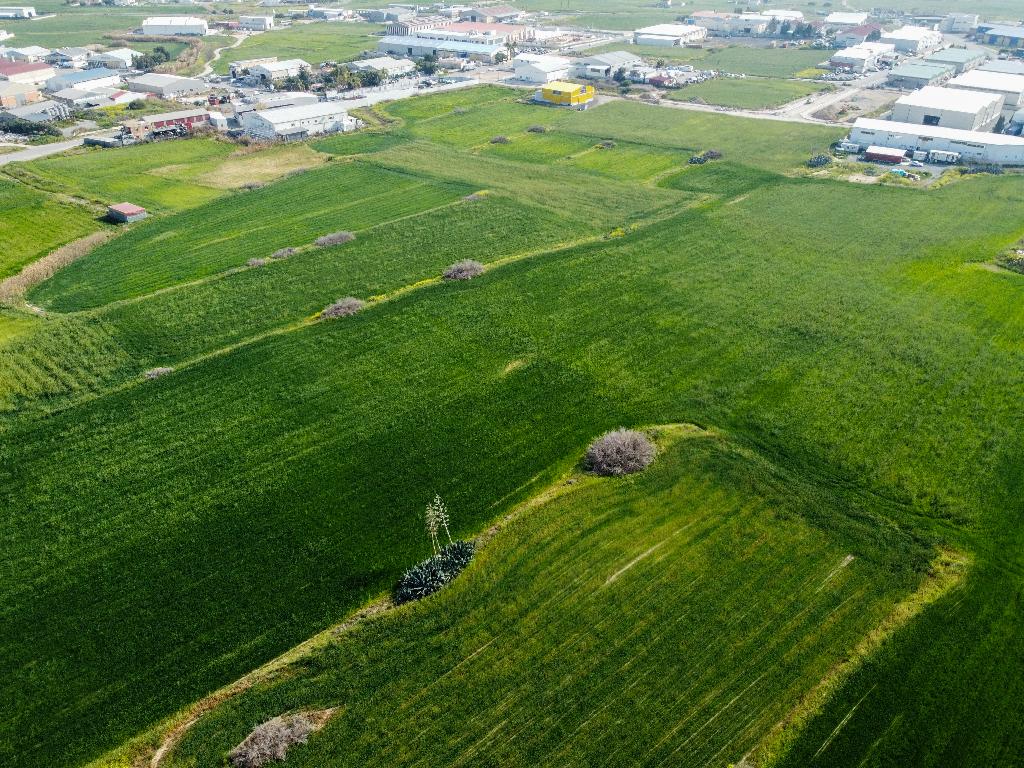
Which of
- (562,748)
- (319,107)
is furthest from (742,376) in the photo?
(319,107)

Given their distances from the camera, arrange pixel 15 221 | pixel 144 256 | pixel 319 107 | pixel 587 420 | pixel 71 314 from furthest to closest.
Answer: pixel 319 107 → pixel 15 221 → pixel 144 256 → pixel 71 314 → pixel 587 420

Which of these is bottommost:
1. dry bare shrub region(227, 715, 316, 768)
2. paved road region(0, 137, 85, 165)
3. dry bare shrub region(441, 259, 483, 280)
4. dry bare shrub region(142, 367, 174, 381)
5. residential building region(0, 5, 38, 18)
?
dry bare shrub region(227, 715, 316, 768)

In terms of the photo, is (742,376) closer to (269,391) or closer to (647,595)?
(647,595)

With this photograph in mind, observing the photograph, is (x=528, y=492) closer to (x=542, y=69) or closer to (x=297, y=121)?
(x=297, y=121)

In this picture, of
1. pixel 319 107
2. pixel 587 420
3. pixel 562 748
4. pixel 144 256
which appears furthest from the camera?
pixel 319 107

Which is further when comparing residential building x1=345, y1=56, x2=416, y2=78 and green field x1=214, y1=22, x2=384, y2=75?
green field x1=214, y1=22, x2=384, y2=75

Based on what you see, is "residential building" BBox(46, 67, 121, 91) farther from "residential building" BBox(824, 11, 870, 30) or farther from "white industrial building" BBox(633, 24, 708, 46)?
"residential building" BBox(824, 11, 870, 30)

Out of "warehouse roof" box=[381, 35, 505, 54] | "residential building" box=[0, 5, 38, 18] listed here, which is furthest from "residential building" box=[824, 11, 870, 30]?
"residential building" box=[0, 5, 38, 18]
